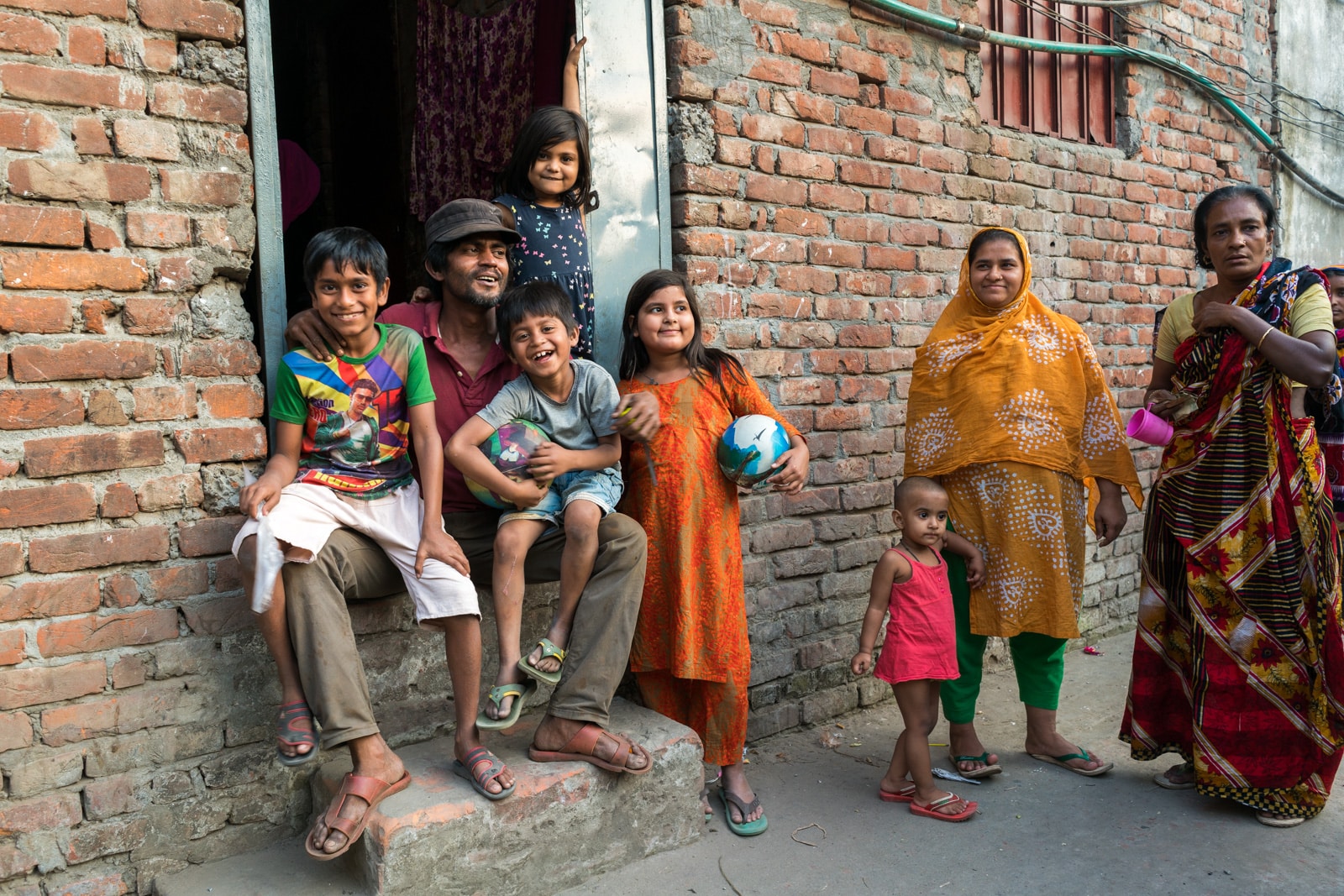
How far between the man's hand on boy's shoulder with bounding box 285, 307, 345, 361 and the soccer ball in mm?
463

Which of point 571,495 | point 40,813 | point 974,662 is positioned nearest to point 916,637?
point 974,662

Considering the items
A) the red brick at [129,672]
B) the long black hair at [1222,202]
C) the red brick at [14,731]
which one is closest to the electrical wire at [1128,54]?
the long black hair at [1222,202]

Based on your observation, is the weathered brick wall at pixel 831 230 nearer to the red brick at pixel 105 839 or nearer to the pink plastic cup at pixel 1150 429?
the pink plastic cup at pixel 1150 429

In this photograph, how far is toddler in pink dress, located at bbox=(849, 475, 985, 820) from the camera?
297 centimetres

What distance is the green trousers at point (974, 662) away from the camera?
3.27 meters

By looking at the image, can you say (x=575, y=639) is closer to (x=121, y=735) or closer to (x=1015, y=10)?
(x=121, y=735)

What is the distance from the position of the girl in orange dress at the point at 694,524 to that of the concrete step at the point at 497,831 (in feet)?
0.58

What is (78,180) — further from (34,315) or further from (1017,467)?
(1017,467)

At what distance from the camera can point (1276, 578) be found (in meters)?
2.95

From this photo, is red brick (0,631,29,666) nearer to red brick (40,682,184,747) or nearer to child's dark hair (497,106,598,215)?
red brick (40,682,184,747)

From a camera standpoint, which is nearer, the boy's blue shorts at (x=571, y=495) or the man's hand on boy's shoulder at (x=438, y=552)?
the man's hand on boy's shoulder at (x=438, y=552)

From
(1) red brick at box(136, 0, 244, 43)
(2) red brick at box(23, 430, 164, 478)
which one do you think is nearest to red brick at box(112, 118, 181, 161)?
(1) red brick at box(136, 0, 244, 43)

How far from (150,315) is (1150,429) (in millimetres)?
2952

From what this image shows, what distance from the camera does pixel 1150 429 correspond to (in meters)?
3.17
